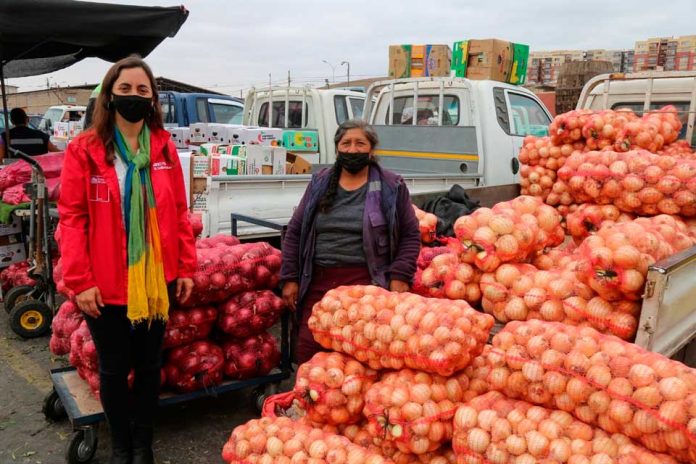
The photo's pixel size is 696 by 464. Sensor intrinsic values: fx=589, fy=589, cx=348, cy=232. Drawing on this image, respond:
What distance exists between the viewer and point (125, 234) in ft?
9.60

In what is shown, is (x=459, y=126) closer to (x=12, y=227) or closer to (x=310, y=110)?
(x=310, y=110)

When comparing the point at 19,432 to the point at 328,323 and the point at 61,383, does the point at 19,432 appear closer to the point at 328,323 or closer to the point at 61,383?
the point at 61,383

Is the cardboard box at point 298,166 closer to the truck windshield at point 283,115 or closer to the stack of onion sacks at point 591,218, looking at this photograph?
the truck windshield at point 283,115

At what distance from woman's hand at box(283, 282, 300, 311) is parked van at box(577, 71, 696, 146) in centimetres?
400

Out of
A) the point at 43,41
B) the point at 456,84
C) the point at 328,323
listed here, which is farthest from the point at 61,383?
the point at 456,84

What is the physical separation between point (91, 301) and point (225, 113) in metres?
10.1

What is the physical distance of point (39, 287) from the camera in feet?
19.0

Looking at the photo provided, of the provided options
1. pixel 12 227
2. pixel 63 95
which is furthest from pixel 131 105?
pixel 63 95

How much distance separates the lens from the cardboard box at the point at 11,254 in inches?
239

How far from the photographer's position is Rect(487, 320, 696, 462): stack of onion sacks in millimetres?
1920

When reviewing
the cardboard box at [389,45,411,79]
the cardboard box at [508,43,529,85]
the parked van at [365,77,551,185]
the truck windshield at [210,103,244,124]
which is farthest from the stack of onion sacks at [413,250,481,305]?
the truck windshield at [210,103,244,124]

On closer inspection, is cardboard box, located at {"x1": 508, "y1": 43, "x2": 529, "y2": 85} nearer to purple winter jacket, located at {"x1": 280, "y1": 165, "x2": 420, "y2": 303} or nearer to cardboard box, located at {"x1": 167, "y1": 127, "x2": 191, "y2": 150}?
cardboard box, located at {"x1": 167, "y1": 127, "x2": 191, "y2": 150}

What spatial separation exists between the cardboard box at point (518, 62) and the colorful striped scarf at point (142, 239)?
659 centimetres

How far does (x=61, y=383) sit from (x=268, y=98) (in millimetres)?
7149
